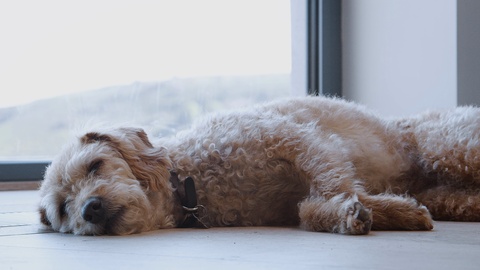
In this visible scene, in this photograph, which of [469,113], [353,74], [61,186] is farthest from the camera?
[353,74]

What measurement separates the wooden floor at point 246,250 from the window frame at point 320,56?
2404 millimetres

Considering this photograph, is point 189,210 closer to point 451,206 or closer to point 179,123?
point 451,206

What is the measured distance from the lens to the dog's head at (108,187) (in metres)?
3.06

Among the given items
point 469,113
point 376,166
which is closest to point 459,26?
point 469,113

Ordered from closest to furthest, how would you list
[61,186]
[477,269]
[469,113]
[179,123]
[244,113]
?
[477,269], [61,186], [244,113], [469,113], [179,123]

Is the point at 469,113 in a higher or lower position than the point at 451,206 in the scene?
higher

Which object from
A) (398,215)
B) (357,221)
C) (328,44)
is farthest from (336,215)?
(328,44)

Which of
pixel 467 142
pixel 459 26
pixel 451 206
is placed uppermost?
pixel 459 26

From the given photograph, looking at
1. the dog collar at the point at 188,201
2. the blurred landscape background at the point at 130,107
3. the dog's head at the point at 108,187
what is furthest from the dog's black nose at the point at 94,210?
the blurred landscape background at the point at 130,107

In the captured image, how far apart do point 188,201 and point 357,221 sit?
0.73 m

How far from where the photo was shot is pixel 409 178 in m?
3.75

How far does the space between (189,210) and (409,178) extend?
3.57ft

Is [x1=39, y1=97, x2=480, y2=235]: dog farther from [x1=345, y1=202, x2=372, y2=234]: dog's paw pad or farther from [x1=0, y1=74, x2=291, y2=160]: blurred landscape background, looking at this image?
[x1=0, y1=74, x2=291, y2=160]: blurred landscape background

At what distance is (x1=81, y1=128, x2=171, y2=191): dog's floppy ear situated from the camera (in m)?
3.19
